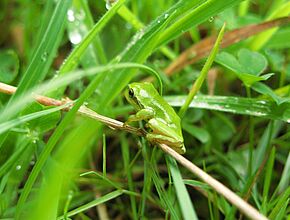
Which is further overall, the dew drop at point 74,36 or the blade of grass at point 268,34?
the dew drop at point 74,36

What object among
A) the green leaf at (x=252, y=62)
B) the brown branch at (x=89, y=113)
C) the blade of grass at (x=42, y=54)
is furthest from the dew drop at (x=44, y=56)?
the green leaf at (x=252, y=62)

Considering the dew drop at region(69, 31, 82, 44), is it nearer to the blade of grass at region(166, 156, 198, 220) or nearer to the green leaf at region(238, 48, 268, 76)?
the green leaf at region(238, 48, 268, 76)

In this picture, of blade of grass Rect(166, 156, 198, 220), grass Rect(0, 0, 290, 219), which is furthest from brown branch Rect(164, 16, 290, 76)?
blade of grass Rect(166, 156, 198, 220)

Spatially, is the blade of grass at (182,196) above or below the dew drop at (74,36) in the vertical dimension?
below

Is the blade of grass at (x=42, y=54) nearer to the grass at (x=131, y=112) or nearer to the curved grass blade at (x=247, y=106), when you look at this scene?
the grass at (x=131, y=112)

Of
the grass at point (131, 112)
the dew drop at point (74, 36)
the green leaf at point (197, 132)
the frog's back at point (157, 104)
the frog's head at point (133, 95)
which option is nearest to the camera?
the grass at point (131, 112)

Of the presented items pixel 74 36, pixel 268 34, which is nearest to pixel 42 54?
pixel 74 36

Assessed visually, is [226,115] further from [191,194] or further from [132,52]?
[132,52]

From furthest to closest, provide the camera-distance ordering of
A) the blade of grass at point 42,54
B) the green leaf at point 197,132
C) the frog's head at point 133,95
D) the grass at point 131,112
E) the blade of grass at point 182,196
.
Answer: the green leaf at point 197,132
the frog's head at point 133,95
the blade of grass at point 42,54
the grass at point 131,112
the blade of grass at point 182,196

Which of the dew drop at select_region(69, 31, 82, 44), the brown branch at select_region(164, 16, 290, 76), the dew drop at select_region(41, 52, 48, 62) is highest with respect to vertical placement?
the dew drop at select_region(69, 31, 82, 44)
